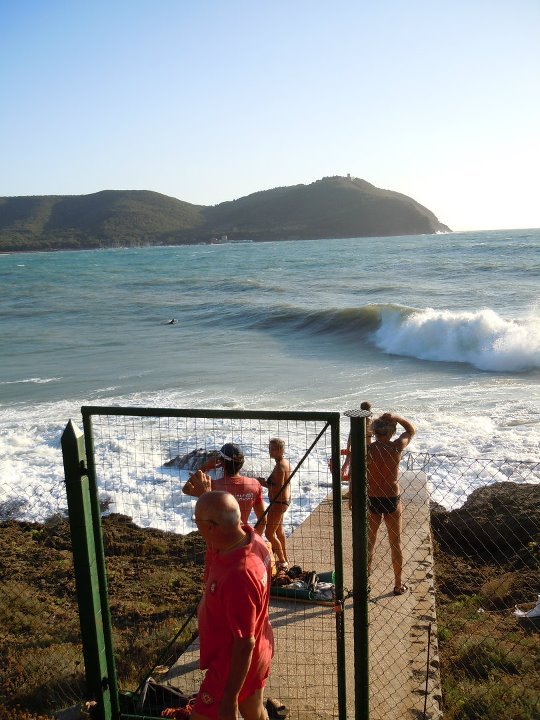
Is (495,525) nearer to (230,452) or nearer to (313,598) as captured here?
(313,598)

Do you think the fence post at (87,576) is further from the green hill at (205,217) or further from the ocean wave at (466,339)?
the green hill at (205,217)

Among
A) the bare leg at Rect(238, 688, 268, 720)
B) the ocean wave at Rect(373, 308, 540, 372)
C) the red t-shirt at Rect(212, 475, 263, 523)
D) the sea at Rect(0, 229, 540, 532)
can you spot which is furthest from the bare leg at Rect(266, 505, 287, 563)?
the ocean wave at Rect(373, 308, 540, 372)

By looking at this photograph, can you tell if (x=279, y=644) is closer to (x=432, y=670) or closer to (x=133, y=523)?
(x=432, y=670)

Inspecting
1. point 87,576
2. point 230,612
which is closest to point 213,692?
point 230,612

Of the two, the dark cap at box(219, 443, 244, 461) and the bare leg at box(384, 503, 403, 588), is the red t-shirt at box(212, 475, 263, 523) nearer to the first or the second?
the dark cap at box(219, 443, 244, 461)

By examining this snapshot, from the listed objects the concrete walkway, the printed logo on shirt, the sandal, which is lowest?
the concrete walkway

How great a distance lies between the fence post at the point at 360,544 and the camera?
3.72 m

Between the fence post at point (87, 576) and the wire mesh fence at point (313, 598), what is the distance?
0.18 m

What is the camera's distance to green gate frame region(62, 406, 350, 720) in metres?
3.86

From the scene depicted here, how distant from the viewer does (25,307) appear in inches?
1722

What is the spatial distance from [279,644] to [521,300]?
31637 mm

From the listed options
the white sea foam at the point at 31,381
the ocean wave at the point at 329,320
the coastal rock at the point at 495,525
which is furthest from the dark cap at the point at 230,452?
the ocean wave at the point at 329,320

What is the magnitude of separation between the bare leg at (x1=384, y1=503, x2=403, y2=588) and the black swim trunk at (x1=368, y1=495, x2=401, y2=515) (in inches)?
2.1

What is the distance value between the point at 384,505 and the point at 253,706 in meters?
2.74
